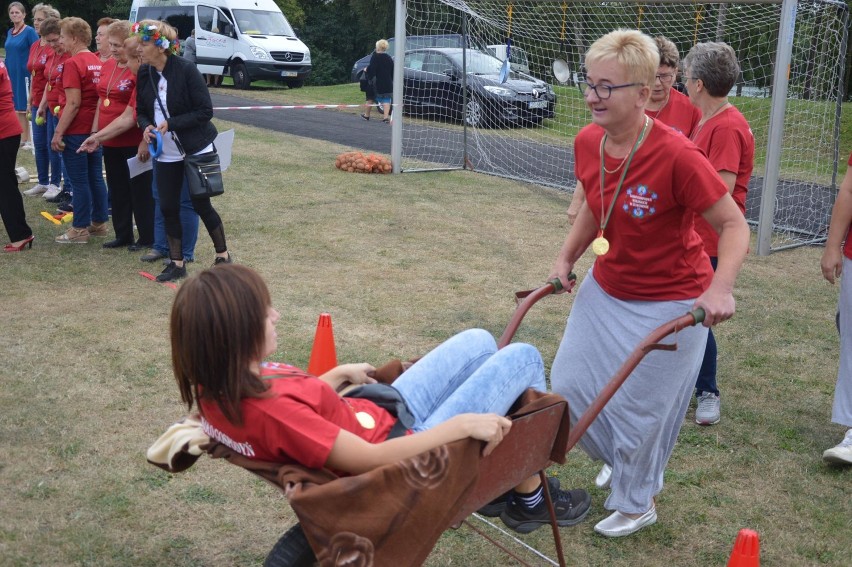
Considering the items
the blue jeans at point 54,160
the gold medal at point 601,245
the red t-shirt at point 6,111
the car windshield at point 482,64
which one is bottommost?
the blue jeans at point 54,160

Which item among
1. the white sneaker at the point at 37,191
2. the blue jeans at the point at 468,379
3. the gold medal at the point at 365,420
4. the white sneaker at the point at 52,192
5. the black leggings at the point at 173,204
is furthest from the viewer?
the white sneaker at the point at 37,191

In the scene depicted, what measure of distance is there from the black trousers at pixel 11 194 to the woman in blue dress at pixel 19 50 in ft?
12.1

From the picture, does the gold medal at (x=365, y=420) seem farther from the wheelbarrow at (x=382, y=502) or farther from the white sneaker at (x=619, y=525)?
the white sneaker at (x=619, y=525)

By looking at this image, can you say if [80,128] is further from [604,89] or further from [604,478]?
[604,89]

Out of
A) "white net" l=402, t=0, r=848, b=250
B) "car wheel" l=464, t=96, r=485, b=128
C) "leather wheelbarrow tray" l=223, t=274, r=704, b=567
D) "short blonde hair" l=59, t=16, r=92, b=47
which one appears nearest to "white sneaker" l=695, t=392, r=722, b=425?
"leather wheelbarrow tray" l=223, t=274, r=704, b=567

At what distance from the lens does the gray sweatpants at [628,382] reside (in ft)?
10.6

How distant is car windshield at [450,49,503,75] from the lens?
12.7 metres

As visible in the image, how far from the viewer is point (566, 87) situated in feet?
37.8

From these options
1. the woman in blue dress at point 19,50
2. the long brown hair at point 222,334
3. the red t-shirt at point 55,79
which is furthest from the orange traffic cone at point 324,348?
the woman in blue dress at point 19,50

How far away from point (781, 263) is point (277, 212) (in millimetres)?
4874

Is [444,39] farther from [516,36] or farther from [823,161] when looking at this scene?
[823,161]

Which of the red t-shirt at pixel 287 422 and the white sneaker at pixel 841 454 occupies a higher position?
the red t-shirt at pixel 287 422

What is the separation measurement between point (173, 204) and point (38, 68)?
3.19 m

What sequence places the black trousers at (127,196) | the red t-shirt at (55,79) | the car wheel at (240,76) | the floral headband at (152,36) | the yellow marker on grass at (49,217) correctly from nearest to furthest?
the floral headband at (152,36) < the black trousers at (127,196) < the red t-shirt at (55,79) < the yellow marker on grass at (49,217) < the car wheel at (240,76)
